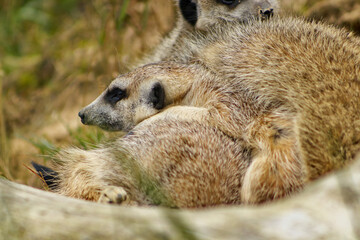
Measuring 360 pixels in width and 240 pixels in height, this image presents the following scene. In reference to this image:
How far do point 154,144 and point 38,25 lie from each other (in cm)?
516

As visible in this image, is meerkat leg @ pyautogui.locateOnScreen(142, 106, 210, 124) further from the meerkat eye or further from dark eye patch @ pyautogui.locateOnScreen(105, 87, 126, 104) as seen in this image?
the meerkat eye

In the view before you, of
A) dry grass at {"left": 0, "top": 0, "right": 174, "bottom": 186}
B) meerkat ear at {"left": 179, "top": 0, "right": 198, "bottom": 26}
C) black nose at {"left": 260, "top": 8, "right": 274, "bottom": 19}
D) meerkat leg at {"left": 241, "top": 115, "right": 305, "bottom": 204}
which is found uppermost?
black nose at {"left": 260, "top": 8, "right": 274, "bottom": 19}

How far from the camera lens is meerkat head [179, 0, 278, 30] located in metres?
3.81

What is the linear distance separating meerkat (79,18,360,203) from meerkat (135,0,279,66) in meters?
0.37

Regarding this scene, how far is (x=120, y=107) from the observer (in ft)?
10.4

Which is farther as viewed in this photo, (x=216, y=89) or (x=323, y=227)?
(x=216, y=89)

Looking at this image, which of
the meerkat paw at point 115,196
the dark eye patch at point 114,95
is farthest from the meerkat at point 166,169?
the dark eye patch at point 114,95

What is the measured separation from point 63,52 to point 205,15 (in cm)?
298

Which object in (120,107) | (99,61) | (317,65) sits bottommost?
(99,61)

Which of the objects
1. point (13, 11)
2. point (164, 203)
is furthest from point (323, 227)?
point (13, 11)

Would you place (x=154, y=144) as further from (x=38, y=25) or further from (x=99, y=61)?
(x=38, y=25)

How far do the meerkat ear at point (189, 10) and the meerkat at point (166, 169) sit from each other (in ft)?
5.62

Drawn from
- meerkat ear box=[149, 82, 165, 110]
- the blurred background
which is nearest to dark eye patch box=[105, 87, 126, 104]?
meerkat ear box=[149, 82, 165, 110]

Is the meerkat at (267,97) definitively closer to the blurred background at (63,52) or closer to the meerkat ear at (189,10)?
the meerkat ear at (189,10)
